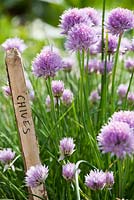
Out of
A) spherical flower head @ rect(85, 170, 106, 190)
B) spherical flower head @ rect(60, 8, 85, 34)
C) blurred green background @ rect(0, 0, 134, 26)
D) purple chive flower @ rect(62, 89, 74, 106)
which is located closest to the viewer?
spherical flower head @ rect(85, 170, 106, 190)

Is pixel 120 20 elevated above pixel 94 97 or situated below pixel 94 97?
above

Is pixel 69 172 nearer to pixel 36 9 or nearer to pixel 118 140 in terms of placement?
pixel 118 140

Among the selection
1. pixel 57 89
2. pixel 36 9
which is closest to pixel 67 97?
pixel 57 89

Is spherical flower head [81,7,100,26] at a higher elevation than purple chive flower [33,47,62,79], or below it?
higher

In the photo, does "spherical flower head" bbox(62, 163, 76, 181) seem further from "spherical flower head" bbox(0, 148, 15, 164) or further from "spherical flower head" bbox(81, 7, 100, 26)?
"spherical flower head" bbox(81, 7, 100, 26)

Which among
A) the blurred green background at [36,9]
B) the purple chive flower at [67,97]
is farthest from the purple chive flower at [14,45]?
the blurred green background at [36,9]

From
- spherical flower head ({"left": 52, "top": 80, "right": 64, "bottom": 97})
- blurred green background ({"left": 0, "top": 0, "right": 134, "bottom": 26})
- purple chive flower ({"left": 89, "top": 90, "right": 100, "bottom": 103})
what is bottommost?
blurred green background ({"left": 0, "top": 0, "right": 134, "bottom": 26})

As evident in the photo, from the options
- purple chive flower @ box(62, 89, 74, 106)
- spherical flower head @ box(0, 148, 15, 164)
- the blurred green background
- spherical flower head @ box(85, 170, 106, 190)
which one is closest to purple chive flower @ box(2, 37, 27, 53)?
purple chive flower @ box(62, 89, 74, 106)

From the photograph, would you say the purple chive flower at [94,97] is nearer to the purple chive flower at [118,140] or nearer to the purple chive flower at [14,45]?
the purple chive flower at [14,45]
